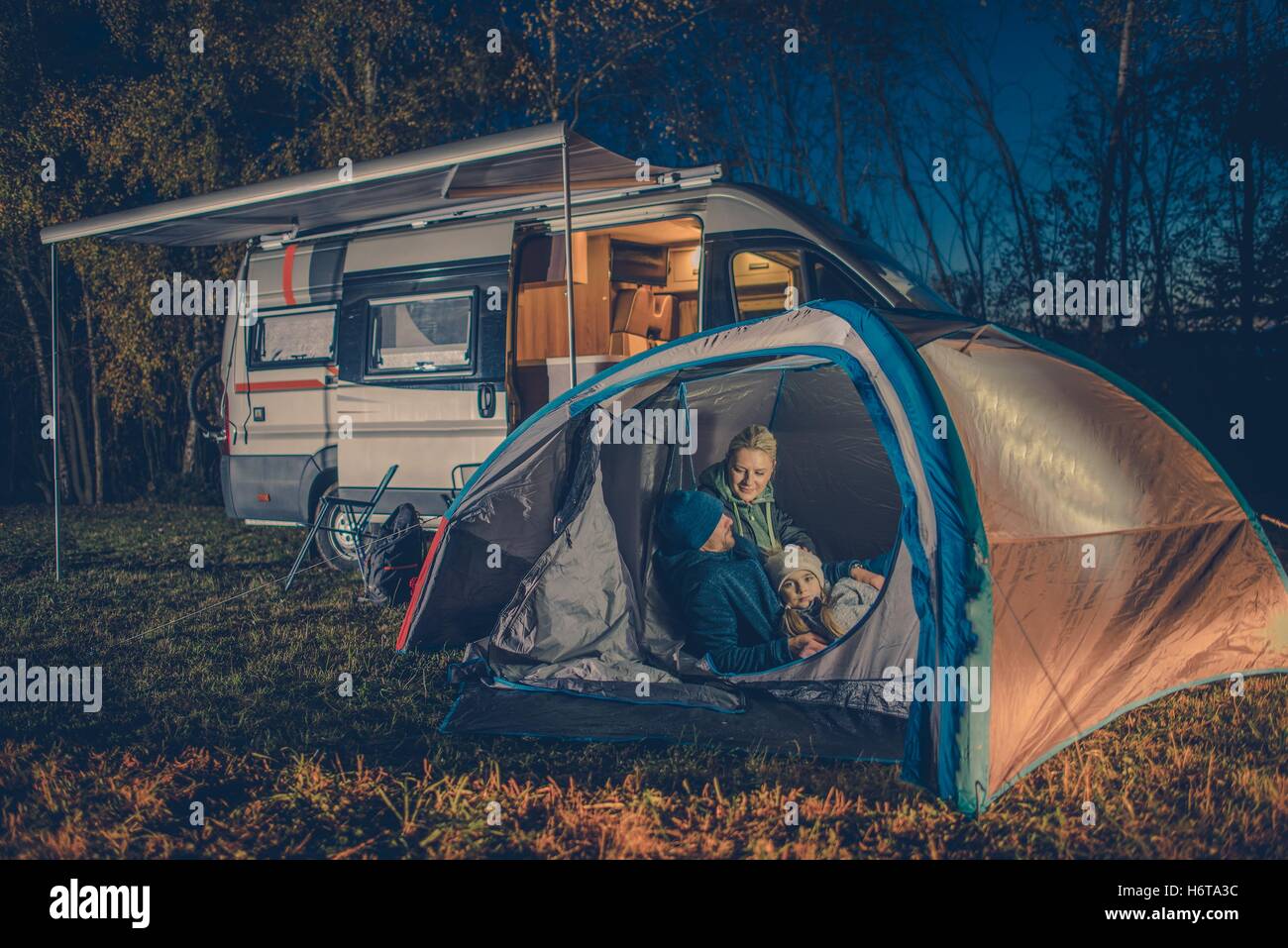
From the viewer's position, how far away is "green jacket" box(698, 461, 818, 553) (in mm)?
5441

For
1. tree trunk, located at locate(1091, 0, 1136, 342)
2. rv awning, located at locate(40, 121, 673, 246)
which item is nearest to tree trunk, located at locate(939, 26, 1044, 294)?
tree trunk, located at locate(1091, 0, 1136, 342)

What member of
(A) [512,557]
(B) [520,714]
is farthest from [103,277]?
(B) [520,714]

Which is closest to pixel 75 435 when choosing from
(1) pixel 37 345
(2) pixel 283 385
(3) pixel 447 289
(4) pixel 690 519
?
(1) pixel 37 345

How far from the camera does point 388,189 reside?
247 inches

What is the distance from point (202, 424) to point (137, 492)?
22.2 ft

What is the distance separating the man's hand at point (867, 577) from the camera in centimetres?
512

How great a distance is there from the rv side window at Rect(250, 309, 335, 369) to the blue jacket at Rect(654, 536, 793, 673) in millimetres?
3872

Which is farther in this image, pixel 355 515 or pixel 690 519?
pixel 355 515

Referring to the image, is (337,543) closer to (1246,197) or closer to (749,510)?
(749,510)

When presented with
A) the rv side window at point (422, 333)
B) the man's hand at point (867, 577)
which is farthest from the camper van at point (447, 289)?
the man's hand at point (867, 577)

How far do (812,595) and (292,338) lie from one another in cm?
484
